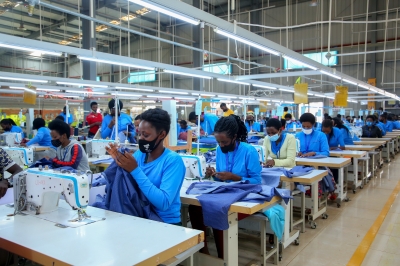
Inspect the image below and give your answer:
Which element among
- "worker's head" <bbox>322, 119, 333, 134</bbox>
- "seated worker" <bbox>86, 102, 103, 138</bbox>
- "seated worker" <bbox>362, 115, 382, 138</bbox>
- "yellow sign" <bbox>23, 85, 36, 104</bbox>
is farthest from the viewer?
"seated worker" <bbox>362, 115, 382, 138</bbox>

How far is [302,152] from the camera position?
548cm

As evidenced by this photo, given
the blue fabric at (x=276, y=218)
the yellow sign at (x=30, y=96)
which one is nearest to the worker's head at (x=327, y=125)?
the blue fabric at (x=276, y=218)

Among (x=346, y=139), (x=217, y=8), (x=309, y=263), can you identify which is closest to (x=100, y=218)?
(x=309, y=263)

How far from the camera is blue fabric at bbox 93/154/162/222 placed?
2098mm

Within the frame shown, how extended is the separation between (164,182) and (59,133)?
1712 mm

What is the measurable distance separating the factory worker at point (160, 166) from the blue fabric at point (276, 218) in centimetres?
97

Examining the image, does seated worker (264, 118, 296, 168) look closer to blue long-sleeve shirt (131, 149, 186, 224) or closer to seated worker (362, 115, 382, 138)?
blue long-sleeve shirt (131, 149, 186, 224)

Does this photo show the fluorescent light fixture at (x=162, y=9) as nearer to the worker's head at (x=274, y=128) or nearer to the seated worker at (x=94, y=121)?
the worker's head at (x=274, y=128)

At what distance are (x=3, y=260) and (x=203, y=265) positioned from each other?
1.46 m

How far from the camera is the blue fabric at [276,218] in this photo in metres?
2.88

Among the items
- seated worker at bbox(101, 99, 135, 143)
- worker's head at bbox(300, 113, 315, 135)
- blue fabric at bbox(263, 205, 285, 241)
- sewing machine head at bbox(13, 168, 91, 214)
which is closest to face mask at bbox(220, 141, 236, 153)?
blue fabric at bbox(263, 205, 285, 241)

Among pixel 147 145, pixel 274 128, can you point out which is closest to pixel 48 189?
pixel 147 145

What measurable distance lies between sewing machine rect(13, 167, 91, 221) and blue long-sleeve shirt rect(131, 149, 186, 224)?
1.06ft

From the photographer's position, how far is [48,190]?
2100 millimetres
